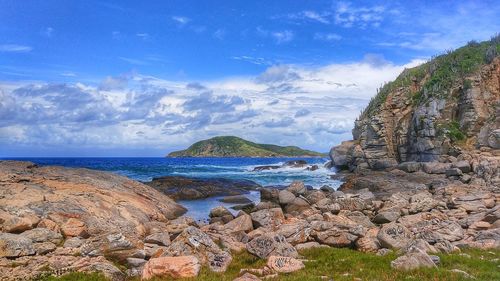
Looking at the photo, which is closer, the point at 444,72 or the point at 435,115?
the point at 435,115

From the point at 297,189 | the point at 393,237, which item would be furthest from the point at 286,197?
the point at 393,237

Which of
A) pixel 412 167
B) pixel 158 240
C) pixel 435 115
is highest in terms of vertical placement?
pixel 435 115

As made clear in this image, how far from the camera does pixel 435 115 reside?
2832 inches

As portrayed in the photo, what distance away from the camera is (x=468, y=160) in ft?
185

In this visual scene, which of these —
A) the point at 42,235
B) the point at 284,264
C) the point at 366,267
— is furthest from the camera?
the point at 42,235

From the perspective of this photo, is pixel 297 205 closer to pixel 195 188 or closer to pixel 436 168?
pixel 195 188

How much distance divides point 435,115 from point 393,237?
58.6 m

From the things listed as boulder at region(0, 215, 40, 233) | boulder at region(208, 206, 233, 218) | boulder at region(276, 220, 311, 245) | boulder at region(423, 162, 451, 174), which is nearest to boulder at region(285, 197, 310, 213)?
boulder at region(208, 206, 233, 218)

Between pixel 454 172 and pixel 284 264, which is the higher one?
pixel 454 172

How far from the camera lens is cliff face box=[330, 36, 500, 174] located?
66875 mm

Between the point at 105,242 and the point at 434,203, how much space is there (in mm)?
27149

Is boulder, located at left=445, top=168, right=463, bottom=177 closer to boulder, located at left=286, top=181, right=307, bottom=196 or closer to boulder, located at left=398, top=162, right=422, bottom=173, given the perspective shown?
boulder, located at left=398, top=162, right=422, bottom=173

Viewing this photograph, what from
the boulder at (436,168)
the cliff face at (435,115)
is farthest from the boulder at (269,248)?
the cliff face at (435,115)

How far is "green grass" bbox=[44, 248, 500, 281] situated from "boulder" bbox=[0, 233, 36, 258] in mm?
3720
